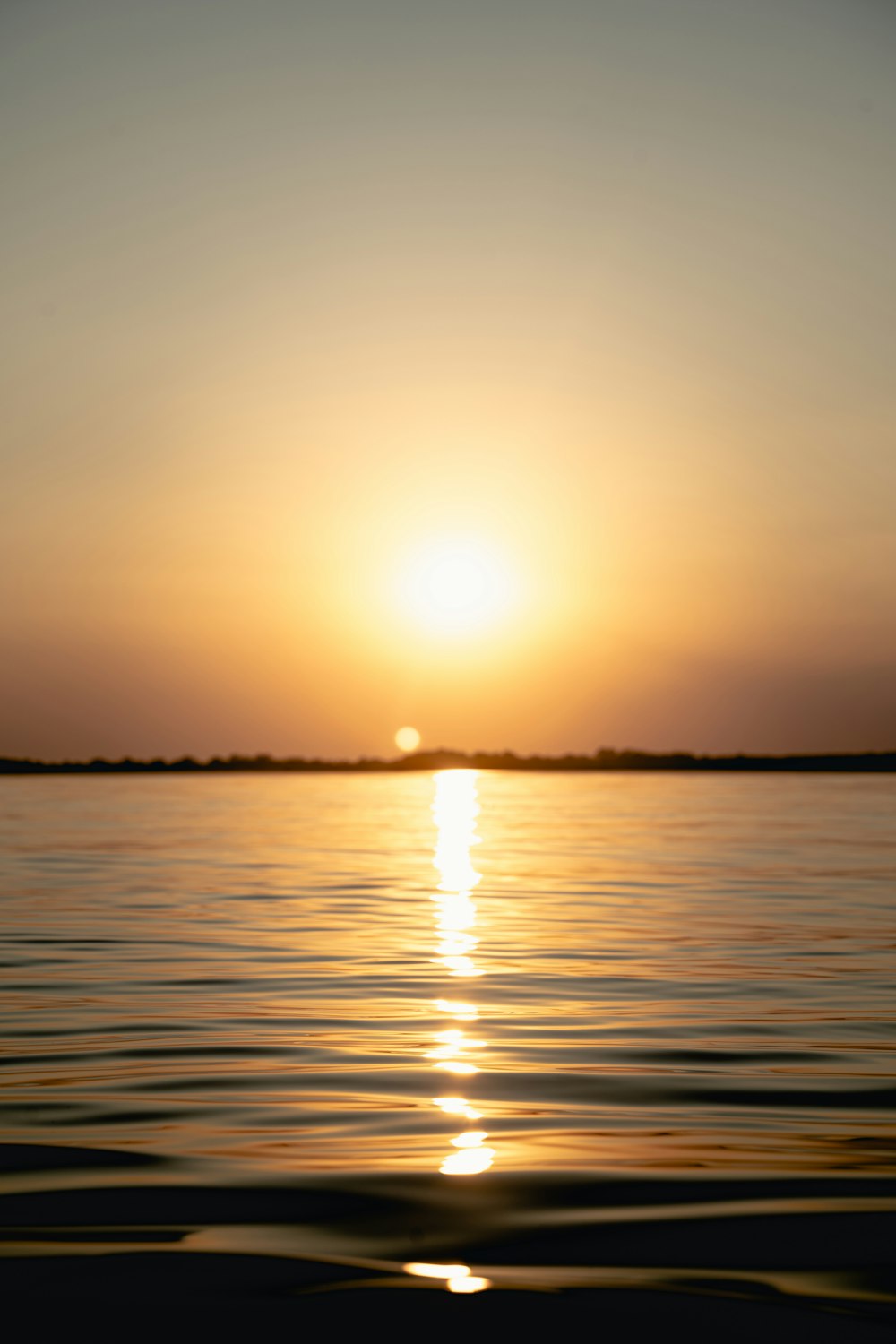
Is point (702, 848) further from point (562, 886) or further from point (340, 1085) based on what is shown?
point (340, 1085)

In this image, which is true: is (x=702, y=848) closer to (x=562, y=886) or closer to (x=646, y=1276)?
(x=562, y=886)

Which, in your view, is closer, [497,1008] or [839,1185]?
[839,1185]

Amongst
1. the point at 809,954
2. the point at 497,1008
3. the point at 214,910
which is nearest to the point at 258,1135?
the point at 497,1008

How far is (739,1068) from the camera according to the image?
36.9ft

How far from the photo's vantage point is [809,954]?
60.0ft

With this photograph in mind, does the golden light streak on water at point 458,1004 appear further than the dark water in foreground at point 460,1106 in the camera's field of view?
Yes

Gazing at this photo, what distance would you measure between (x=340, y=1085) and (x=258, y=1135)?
1.58 meters

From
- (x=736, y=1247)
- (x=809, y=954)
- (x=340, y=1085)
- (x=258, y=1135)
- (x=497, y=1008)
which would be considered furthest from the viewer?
(x=809, y=954)

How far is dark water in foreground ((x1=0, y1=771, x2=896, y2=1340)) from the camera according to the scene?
6320 millimetres

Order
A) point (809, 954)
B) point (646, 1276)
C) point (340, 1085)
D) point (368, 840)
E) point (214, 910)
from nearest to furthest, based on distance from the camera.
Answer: point (646, 1276), point (340, 1085), point (809, 954), point (214, 910), point (368, 840)

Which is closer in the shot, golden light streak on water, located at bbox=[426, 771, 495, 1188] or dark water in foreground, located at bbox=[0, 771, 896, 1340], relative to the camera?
dark water in foreground, located at bbox=[0, 771, 896, 1340]

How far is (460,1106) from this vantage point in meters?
9.87

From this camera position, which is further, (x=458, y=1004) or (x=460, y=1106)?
(x=458, y=1004)

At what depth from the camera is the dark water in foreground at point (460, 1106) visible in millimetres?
6320
